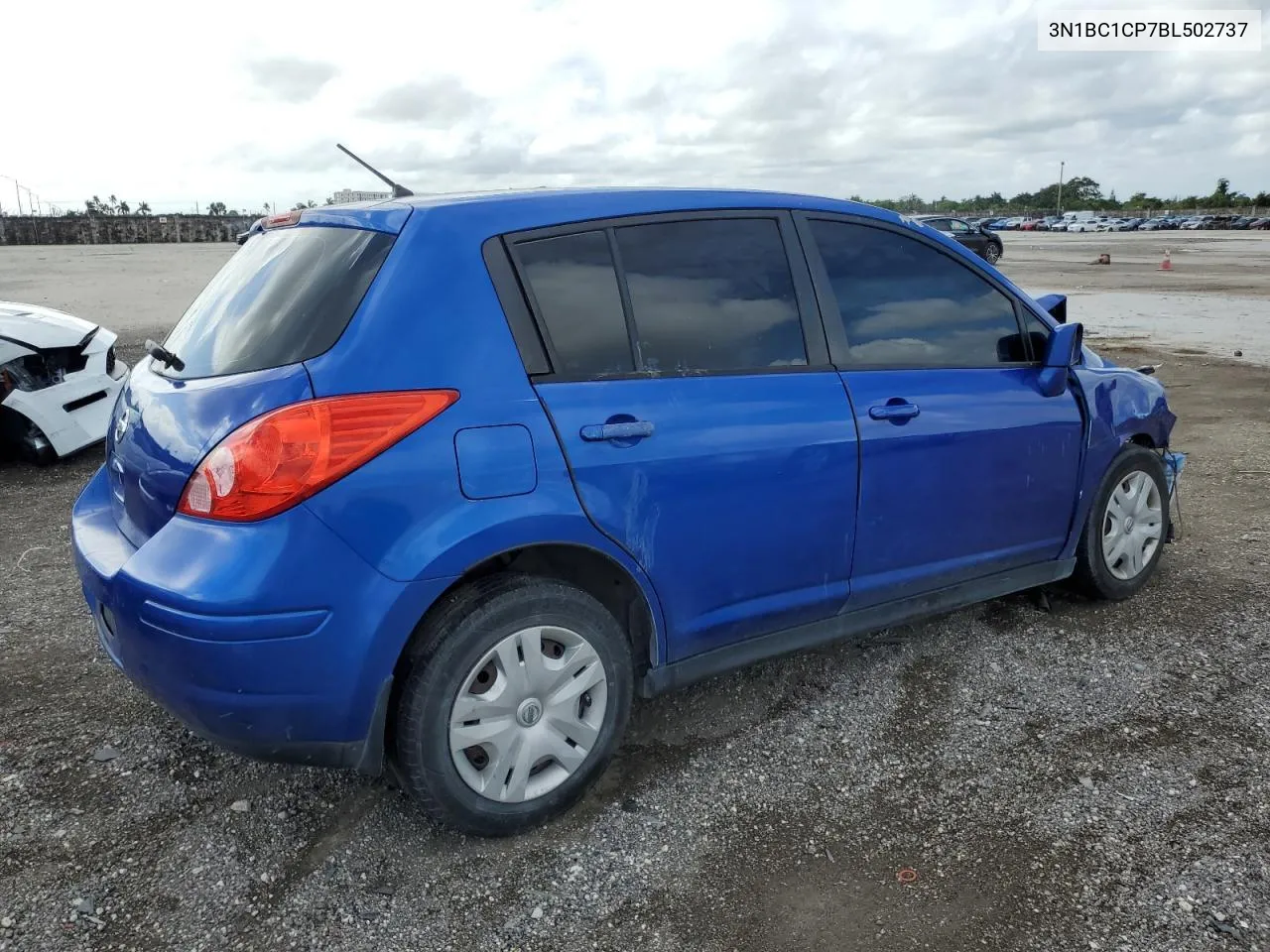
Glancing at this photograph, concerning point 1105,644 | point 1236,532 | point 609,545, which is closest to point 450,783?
point 609,545

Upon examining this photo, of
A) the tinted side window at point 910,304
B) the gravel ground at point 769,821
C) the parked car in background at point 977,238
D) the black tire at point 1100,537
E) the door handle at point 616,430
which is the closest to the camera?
the gravel ground at point 769,821

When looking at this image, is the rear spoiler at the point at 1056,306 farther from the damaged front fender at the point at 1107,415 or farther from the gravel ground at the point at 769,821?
the gravel ground at the point at 769,821

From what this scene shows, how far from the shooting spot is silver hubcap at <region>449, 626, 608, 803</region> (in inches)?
103

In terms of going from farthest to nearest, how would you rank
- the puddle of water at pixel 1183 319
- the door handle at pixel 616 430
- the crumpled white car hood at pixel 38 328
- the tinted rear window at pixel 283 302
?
the puddle of water at pixel 1183 319
the crumpled white car hood at pixel 38 328
the door handle at pixel 616 430
the tinted rear window at pixel 283 302

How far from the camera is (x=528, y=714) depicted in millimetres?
2680

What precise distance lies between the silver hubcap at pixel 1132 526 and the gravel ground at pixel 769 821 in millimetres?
306

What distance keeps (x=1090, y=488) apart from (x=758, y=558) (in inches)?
71.4

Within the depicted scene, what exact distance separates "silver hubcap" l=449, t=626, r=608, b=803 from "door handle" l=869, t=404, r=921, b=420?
1233 millimetres

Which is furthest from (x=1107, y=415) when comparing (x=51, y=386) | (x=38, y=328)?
(x=38, y=328)

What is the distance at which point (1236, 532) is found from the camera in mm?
5297

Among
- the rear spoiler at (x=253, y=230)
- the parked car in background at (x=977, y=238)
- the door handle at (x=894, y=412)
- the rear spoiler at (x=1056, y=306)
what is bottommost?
the door handle at (x=894, y=412)

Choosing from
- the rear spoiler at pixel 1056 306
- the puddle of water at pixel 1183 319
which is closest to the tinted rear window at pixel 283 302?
the rear spoiler at pixel 1056 306

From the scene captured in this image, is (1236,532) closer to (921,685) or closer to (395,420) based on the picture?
(921,685)

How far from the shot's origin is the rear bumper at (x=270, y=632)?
2332 mm
